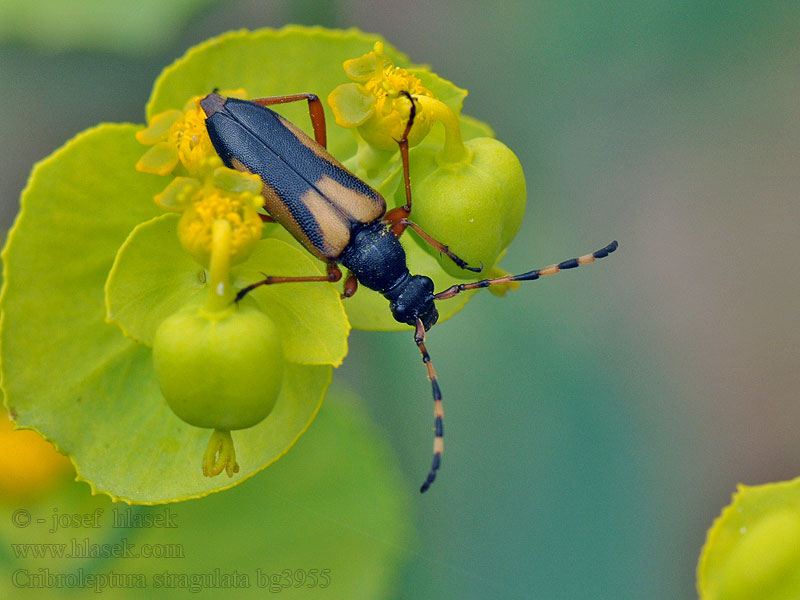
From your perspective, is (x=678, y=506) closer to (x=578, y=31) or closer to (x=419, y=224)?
(x=578, y=31)

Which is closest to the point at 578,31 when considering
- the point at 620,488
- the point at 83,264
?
the point at 620,488

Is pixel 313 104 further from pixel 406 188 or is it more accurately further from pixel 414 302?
pixel 414 302

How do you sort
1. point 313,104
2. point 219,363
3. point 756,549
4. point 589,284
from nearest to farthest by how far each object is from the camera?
1. point 219,363
2. point 756,549
3. point 313,104
4. point 589,284

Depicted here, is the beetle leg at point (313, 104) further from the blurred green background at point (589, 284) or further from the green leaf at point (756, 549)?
the green leaf at point (756, 549)

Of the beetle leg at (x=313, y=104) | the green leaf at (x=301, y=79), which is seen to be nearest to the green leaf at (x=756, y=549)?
the green leaf at (x=301, y=79)

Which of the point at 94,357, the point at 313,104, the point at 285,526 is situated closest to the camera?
the point at 94,357

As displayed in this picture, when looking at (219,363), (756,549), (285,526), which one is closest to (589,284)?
(285,526)
